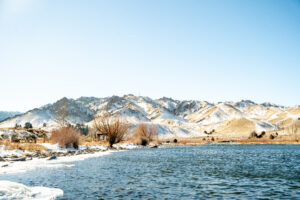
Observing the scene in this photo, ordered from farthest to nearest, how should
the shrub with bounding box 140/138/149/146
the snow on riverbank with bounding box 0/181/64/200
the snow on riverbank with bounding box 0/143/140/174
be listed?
1. the shrub with bounding box 140/138/149/146
2. the snow on riverbank with bounding box 0/143/140/174
3. the snow on riverbank with bounding box 0/181/64/200

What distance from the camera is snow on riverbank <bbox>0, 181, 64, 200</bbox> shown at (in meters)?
12.8

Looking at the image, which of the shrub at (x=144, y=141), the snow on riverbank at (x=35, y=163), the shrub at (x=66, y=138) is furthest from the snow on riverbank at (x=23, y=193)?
the shrub at (x=144, y=141)

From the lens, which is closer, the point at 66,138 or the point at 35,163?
the point at 35,163

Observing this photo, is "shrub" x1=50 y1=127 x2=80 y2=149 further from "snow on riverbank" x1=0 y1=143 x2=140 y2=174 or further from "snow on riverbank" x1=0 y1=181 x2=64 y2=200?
"snow on riverbank" x1=0 y1=181 x2=64 y2=200

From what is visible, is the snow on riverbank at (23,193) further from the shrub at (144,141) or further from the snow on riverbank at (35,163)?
the shrub at (144,141)

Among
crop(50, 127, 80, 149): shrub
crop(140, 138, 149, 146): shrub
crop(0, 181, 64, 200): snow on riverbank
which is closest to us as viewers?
crop(0, 181, 64, 200): snow on riverbank

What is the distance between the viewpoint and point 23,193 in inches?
531

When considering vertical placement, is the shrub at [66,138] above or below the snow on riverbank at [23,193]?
above

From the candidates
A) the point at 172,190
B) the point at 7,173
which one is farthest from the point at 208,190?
the point at 7,173

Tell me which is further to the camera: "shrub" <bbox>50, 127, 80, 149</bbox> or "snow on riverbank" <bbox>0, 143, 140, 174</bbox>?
"shrub" <bbox>50, 127, 80, 149</bbox>

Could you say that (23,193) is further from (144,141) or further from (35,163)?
(144,141)

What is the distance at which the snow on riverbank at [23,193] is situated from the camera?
41.9 ft

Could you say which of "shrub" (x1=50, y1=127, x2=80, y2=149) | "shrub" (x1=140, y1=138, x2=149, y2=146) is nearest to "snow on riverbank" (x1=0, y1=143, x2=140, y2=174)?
"shrub" (x1=50, y1=127, x2=80, y2=149)

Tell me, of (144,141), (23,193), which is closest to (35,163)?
(23,193)
